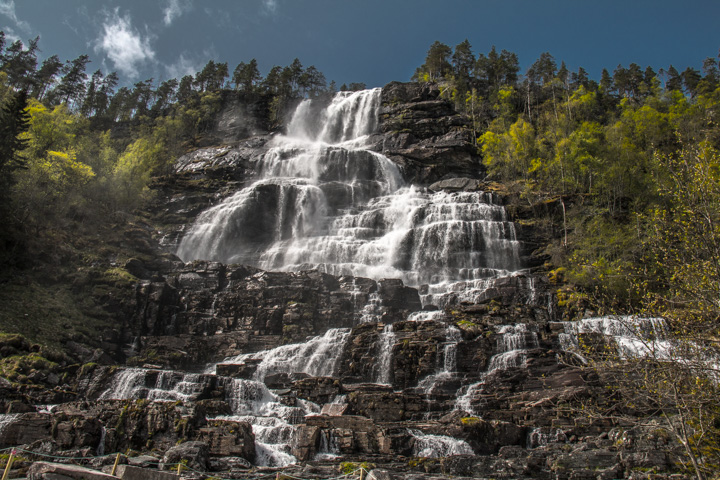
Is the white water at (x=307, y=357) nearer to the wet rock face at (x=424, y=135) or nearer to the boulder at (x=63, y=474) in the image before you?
the boulder at (x=63, y=474)

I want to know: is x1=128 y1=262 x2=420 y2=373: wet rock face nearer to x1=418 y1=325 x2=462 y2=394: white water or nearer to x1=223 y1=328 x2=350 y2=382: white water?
x1=223 y1=328 x2=350 y2=382: white water

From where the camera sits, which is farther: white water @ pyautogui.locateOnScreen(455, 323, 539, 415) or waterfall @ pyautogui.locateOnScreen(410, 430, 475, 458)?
white water @ pyautogui.locateOnScreen(455, 323, 539, 415)

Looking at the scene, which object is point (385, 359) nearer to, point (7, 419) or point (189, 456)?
point (189, 456)

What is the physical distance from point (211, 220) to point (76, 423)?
3440 centimetres

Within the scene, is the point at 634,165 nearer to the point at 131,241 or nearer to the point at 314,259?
the point at 314,259

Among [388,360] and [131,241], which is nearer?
[388,360]

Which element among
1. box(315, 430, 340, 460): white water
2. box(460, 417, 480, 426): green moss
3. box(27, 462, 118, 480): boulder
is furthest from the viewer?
box(460, 417, 480, 426): green moss

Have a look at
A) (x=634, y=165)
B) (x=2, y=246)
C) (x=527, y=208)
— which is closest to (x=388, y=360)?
(x=527, y=208)

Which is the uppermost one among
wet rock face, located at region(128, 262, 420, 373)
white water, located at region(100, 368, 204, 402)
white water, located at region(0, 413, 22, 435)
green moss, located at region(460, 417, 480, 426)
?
wet rock face, located at region(128, 262, 420, 373)

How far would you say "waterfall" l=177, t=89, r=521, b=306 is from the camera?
36594mm

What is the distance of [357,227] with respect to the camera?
43.3 metres

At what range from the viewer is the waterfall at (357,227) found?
36.6 m

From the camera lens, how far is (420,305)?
31.1m

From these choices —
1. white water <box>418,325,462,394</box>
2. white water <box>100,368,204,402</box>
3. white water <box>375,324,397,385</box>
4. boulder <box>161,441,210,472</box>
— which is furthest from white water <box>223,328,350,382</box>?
boulder <box>161,441,210,472</box>
